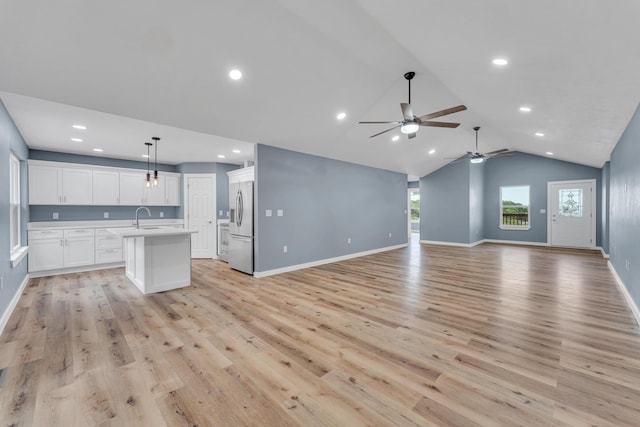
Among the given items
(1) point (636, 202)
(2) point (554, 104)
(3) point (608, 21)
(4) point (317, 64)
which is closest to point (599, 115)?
(2) point (554, 104)

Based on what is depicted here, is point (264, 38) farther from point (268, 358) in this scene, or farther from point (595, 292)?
point (595, 292)

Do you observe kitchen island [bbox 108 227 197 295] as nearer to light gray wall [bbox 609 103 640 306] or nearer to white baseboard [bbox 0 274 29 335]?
white baseboard [bbox 0 274 29 335]

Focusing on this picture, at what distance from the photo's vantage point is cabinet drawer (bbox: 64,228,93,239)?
5.38m

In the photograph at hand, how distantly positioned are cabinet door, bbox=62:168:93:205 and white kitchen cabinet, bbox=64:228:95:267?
70 centimetres

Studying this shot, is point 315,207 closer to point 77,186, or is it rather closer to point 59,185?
point 77,186

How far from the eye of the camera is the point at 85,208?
6.12m

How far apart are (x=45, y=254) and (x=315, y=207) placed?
525cm

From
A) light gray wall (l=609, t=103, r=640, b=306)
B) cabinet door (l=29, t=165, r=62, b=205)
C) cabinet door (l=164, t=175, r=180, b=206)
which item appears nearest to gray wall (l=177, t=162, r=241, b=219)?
cabinet door (l=164, t=175, r=180, b=206)

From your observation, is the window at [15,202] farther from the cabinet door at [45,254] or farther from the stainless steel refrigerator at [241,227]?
the stainless steel refrigerator at [241,227]

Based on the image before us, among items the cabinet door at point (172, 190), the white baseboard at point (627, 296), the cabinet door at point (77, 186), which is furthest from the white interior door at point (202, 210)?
the white baseboard at point (627, 296)

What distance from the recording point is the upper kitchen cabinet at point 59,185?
5.29 meters

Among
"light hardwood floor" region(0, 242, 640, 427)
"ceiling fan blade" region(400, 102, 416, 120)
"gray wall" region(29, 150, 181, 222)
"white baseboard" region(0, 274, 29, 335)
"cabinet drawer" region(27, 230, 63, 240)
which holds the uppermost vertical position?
"ceiling fan blade" region(400, 102, 416, 120)

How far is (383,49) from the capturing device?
11.1ft

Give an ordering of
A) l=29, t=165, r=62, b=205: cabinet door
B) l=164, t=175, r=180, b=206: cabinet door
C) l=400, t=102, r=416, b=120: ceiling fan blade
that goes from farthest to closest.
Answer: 1. l=164, t=175, r=180, b=206: cabinet door
2. l=29, t=165, r=62, b=205: cabinet door
3. l=400, t=102, r=416, b=120: ceiling fan blade
